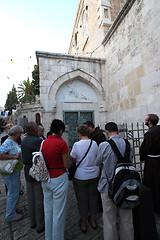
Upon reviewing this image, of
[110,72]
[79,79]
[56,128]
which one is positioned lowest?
[56,128]

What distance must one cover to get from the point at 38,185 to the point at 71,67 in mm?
7232

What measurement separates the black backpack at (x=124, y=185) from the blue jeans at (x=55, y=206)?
649mm

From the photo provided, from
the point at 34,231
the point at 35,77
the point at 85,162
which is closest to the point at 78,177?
the point at 85,162

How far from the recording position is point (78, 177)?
2018 mm

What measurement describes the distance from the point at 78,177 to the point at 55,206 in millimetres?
498

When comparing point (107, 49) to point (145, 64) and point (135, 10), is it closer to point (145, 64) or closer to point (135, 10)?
point (135, 10)

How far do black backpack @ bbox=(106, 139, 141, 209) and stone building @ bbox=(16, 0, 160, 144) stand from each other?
266 cm

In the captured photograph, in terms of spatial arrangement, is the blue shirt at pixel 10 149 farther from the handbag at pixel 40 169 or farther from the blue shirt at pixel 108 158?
the blue shirt at pixel 108 158

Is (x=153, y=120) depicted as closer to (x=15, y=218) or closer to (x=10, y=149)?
(x=10, y=149)

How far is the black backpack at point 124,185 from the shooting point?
1.40 m

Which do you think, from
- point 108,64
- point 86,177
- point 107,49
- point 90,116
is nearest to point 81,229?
point 86,177

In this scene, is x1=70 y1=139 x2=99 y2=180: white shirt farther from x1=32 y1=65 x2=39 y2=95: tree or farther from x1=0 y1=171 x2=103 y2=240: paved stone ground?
x1=32 y1=65 x2=39 y2=95: tree

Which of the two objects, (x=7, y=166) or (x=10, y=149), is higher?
(x=10, y=149)

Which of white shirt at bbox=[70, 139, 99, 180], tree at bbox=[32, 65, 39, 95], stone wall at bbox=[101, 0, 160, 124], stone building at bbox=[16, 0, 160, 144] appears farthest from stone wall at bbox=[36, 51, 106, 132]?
tree at bbox=[32, 65, 39, 95]
